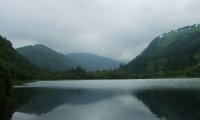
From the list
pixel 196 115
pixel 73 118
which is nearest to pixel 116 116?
pixel 73 118

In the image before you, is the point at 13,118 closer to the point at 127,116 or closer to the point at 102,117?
the point at 102,117

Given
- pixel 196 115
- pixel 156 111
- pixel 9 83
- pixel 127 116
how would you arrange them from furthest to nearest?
pixel 9 83, pixel 156 111, pixel 127 116, pixel 196 115

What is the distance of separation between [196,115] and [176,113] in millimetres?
5301

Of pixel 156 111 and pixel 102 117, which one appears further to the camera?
pixel 156 111

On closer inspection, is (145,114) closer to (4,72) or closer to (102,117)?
(102,117)

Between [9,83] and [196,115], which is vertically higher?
[9,83]

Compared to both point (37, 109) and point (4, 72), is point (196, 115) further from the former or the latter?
point (4, 72)

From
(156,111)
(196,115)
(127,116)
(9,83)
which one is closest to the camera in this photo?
(196,115)

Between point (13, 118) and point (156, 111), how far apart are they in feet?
89.8

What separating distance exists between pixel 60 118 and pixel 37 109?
55.1 feet

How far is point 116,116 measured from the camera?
197ft

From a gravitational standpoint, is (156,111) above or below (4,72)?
below

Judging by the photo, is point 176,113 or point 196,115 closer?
point 196,115

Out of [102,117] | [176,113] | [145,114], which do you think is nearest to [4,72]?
[102,117]
